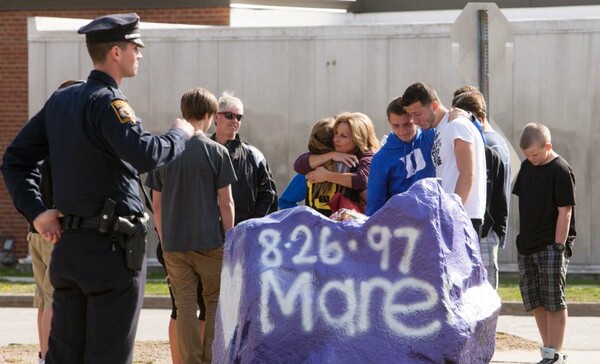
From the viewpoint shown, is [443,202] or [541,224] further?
[541,224]

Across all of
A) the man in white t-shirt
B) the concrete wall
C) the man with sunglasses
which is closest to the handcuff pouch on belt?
the man in white t-shirt

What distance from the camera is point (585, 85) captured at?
14.9 metres

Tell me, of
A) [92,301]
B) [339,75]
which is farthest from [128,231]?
[339,75]

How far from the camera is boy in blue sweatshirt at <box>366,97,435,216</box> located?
25.0 feet

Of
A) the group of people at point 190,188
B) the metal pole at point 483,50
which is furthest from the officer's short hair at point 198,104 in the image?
the metal pole at point 483,50

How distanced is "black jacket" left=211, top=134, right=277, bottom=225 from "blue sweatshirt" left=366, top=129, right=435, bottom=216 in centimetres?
112

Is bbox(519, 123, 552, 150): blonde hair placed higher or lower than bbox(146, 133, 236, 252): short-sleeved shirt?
higher

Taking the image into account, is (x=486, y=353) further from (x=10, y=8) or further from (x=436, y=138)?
(x=10, y=8)

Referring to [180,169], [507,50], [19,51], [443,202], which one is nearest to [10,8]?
[19,51]

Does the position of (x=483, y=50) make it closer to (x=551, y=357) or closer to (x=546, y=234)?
(x=546, y=234)

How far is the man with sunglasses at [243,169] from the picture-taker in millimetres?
8492

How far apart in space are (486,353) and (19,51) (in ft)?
Result: 43.3

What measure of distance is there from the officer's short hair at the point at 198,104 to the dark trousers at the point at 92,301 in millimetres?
2378

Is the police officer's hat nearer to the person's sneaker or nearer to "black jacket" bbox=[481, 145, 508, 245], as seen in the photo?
"black jacket" bbox=[481, 145, 508, 245]
